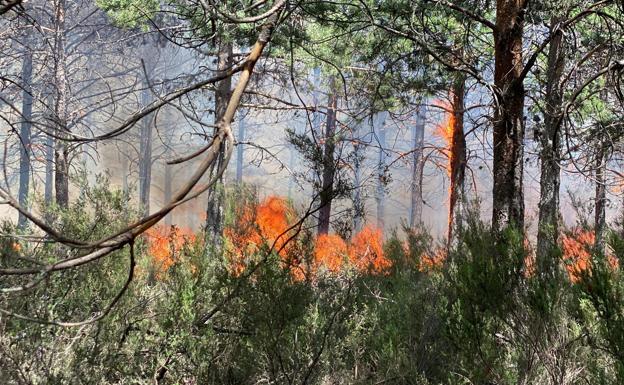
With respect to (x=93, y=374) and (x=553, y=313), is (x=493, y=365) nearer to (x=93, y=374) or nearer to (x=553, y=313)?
(x=553, y=313)

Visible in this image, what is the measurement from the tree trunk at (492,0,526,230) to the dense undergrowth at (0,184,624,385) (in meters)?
1.27

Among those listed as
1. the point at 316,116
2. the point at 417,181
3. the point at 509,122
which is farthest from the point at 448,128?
the point at 509,122

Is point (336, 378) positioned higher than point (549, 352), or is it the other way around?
point (549, 352)

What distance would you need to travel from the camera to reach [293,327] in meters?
4.21

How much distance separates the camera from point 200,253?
5461 mm

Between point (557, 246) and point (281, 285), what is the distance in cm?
176

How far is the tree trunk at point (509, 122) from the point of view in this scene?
6.30m

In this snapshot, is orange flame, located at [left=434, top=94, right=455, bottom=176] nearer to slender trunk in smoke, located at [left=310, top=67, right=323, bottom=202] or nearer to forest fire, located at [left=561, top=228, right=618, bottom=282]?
slender trunk in smoke, located at [left=310, top=67, right=323, bottom=202]

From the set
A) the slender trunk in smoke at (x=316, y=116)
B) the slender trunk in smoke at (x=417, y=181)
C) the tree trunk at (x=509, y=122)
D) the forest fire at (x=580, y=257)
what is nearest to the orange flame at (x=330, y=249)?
the slender trunk in smoke at (x=316, y=116)

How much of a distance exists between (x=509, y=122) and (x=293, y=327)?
3.31 metres

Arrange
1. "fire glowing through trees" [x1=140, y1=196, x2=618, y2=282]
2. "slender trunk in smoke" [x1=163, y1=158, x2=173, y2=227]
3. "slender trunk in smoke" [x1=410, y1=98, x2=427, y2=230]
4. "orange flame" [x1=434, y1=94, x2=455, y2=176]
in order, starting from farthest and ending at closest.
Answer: "slender trunk in smoke" [x1=163, y1=158, x2=173, y2=227] < "slender trunk in smoke" [x1=410, y1=98, x2=427, y2=230] < "orange flame" [x1=434, y1=94, x2=455, y2=176] < "fire glowing through trees" [x1=140, y1=196, x2=618, y2=282]

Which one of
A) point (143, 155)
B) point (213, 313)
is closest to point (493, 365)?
point (213, 313)

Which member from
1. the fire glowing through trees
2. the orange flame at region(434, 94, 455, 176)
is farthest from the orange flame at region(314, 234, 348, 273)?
the orange flame at region(434, 94, 455, 176)

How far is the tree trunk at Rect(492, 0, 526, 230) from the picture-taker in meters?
6.30
